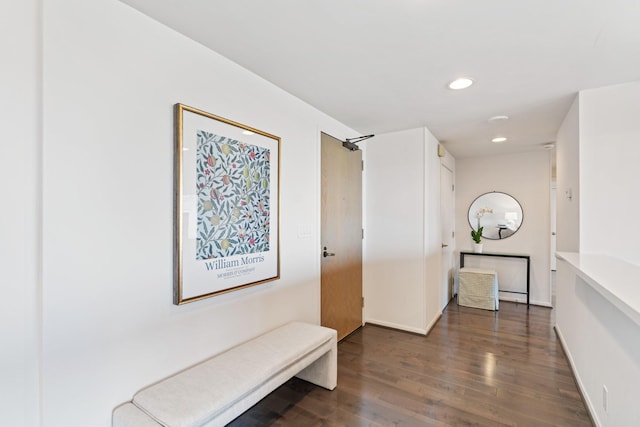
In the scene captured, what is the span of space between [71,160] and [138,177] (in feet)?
0.86

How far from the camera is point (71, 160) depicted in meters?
1.24

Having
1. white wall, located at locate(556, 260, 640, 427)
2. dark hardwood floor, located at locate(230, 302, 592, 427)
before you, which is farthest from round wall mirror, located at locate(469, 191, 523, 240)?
white wall, located at locate(556, 260, 640, 427)

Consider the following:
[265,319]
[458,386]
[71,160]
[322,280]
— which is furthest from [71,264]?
[458,386]

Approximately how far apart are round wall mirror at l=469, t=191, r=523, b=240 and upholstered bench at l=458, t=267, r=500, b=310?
0.75m

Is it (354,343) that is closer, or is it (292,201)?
(292,201)

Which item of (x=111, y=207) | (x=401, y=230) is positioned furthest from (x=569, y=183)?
(x=111, y=207)

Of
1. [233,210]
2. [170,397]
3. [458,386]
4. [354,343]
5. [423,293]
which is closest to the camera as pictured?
[170,397]

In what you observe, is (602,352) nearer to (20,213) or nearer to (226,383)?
(226,383)

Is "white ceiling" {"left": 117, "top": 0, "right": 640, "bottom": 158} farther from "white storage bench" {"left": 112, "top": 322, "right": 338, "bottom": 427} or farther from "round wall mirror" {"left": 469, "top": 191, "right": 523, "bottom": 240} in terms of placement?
"round wall mirror" {"left": 469, "top": 191, "right": 523, "bottom": 240}

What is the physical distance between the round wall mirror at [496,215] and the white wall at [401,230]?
1527 mm

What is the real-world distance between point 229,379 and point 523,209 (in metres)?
4.73

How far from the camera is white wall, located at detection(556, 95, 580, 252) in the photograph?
2.44 meters

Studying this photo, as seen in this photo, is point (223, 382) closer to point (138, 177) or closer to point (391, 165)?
point (138, 177)

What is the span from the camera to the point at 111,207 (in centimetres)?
136
